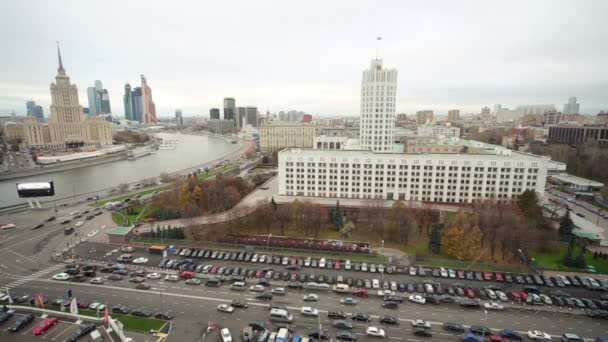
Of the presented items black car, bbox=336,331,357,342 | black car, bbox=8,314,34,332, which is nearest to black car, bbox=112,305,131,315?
black car, bbox=8,314,34,332

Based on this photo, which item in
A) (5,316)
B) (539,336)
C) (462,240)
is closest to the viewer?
(539,336)

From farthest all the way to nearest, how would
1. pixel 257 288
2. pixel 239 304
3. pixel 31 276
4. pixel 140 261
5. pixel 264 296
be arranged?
1. pixel 140 261
2. pixel 31 276
3. pixel 257 288
4. pixel 264 296
5. pixel 239 304

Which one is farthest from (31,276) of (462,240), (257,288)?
(462,240)

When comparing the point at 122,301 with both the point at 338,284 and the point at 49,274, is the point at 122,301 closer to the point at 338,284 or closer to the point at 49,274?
the point at 49,274

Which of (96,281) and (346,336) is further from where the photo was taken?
(96,281)

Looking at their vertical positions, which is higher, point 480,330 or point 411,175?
point 411,175

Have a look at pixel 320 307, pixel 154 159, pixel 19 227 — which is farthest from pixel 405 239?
pixel 154 159

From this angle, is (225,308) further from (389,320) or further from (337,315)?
(389,320)
